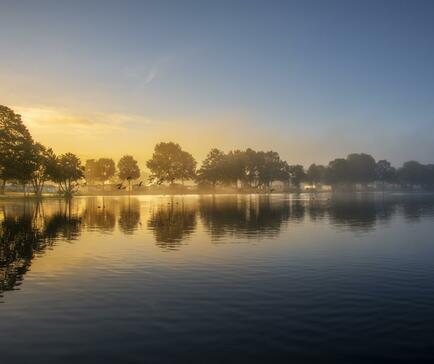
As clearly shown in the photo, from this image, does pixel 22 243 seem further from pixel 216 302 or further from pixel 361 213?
pixel 361 213

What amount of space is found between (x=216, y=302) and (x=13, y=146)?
383 ft

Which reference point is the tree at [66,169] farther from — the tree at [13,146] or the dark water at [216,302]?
the dark water at [216,302]

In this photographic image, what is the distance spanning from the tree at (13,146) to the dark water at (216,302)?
3325 inches

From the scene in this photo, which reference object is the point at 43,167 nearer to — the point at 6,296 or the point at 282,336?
the point at 6,296

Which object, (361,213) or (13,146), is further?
(13,146)

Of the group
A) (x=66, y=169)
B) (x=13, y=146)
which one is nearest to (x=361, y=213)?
(x=13, y=146)

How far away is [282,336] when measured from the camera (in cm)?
1617

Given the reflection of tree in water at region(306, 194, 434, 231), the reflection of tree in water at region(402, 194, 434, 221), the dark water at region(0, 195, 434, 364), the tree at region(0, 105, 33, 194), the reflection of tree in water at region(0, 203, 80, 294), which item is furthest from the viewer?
the tree at region(0, 105, 33, 194)

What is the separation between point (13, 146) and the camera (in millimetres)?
119938

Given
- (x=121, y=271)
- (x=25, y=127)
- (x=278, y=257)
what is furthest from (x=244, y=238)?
Answer: (x=25, y=127)

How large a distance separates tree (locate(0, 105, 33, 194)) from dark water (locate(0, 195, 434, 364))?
3325 inches

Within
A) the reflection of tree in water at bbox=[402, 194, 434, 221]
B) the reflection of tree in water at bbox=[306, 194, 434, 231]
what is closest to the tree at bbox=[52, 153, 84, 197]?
the reflection of tree in water at bbox=[306, 194, 434, 231]

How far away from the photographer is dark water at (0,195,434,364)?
1492 centimetres

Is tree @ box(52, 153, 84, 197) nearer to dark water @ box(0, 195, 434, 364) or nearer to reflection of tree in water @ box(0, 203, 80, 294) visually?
reflection of tree in water @ box(0, 203, 80, 294)
